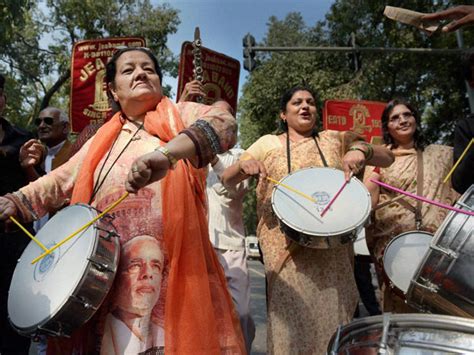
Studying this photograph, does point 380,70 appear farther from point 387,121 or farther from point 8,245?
point 8,245

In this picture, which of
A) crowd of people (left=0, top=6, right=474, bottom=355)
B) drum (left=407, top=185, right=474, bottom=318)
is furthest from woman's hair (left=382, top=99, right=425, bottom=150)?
drum (left=407, top=185, right=474, bottom=318)

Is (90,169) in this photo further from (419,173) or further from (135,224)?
(419,173)

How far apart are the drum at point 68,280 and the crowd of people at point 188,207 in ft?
0.40

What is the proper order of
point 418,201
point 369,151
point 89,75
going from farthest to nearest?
point 89,75
point 418,201
point 369,151

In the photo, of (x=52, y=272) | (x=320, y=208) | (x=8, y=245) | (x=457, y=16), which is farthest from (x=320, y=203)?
(x=8, y=245)

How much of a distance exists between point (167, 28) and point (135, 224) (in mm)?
17116

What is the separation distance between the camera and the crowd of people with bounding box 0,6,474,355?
6.32 feet

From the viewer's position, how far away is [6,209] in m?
2.14

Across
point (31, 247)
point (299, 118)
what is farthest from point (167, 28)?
point (31, 247)

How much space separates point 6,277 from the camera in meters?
3.38

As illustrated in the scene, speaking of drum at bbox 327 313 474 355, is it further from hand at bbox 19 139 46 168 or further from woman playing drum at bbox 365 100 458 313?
hand at bbox 19 139 46 168

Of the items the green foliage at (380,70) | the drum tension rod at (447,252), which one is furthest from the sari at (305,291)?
the green foliage at (380,70)

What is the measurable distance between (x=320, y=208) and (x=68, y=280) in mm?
1370

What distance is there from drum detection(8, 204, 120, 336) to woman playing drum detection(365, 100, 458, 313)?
1.95m
